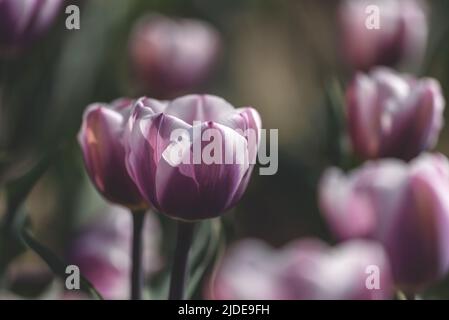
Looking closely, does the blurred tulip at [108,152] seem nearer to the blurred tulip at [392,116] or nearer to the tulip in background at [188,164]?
the tulip in background at [188,164]

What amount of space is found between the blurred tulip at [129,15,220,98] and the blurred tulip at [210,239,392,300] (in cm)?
27

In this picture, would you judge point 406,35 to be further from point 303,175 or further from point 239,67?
point 239,67

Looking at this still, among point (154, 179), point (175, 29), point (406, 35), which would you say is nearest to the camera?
point (154, 179)

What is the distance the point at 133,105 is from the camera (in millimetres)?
498

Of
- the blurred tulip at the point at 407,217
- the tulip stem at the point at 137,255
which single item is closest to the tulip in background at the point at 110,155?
the tulip stem at the point at 137,255

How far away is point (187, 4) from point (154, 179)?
1.52 ft

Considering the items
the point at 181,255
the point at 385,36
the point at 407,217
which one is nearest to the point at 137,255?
the point at 181,255

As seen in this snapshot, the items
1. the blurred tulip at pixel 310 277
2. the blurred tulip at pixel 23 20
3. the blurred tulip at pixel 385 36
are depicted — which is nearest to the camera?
the blurred tulip at pixel 310 277


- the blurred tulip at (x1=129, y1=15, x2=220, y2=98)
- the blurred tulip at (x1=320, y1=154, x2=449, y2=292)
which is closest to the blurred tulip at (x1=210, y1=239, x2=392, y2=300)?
the blurred tulip at (x1=320, y1=154, x2=449, y2=292)

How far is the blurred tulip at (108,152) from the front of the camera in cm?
50

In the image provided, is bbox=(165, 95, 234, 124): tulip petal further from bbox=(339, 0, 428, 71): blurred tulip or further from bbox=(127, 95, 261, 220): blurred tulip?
bbox=(339, 0, 428, 71): blurred tulip

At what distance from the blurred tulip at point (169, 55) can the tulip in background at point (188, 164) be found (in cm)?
25
